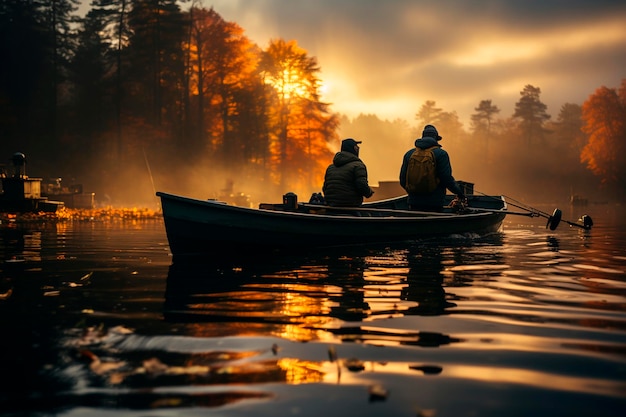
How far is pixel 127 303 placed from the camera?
24.0 feet

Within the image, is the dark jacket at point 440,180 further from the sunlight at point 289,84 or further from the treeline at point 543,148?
the treeline at point 543,148

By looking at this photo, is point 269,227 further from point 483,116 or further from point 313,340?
point 483,116

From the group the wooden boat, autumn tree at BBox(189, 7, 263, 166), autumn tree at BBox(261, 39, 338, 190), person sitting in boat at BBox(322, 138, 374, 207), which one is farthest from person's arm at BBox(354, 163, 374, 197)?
autumn tree at BBox(261, 39, 338, 190)

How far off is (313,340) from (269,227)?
21.8ft

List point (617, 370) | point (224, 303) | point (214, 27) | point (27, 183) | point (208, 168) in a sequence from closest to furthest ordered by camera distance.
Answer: point (617, 370) → point (224, 303) → point (27, 183) → point (208, 168) → point (214, 27)

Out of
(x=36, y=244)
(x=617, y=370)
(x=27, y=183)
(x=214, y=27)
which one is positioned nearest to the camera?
(x=617, y=370)

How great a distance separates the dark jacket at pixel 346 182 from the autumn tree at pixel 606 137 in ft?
195

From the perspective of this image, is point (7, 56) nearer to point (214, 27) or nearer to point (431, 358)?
point (214, 27)

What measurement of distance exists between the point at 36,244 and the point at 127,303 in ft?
30.4

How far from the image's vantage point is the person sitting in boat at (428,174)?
1507 cm

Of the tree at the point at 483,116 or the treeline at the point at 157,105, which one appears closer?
the treeline at the point at 157,105

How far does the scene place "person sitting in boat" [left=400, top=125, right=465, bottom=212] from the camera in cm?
1507

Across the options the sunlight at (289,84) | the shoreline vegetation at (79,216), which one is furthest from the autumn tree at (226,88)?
the shoreline vegetation at (79,216)

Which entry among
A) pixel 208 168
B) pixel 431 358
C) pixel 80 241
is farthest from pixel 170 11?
pixel 431 358
